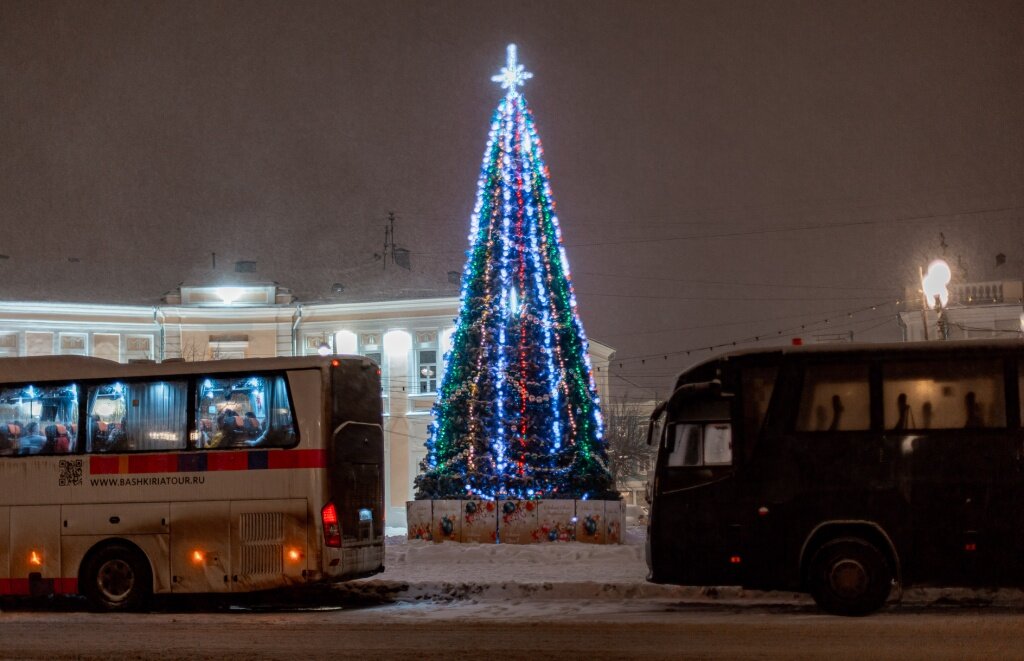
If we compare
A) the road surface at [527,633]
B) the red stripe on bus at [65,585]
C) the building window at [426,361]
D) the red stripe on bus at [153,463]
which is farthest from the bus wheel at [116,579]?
the building window at [426,361]

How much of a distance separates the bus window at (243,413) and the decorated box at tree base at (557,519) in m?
11.1

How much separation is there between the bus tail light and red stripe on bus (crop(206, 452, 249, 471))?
134 centimetres

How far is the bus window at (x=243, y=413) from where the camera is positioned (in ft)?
54.5

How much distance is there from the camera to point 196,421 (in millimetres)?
16984

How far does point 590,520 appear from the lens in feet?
87.4

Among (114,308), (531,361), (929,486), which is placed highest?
(114,308)

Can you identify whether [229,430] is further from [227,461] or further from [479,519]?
[479,519]

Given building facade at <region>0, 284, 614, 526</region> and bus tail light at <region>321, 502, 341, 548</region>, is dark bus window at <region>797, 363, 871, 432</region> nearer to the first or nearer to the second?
bus tail light at <region>321, 502, 341, 548</region>

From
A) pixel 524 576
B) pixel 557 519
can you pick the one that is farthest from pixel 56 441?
pixel 557 519

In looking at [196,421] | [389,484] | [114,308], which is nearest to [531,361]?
[196,421]

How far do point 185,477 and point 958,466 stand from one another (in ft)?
34.7

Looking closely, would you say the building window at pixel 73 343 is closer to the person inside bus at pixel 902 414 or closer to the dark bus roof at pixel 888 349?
the dark bus roof at pixel 888 349

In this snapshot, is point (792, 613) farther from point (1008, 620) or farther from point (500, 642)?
point (500, 642)

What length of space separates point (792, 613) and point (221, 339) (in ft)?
124
